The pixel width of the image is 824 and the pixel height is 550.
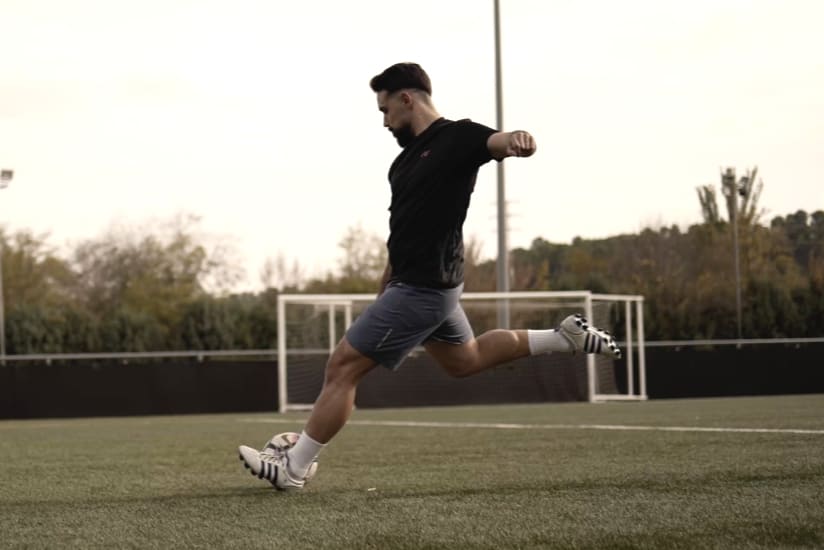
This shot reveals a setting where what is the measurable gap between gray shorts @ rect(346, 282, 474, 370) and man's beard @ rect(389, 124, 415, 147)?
2.13 ft

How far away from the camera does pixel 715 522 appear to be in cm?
414

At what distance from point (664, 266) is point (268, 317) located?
59.6 ft

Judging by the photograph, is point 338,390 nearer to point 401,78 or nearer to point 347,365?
point 347,365

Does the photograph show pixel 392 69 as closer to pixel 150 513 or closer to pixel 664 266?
pixel 150 513

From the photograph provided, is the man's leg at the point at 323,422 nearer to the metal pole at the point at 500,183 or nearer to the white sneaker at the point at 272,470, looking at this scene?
the white sneaker at the point at 272,470

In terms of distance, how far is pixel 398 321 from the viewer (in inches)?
218

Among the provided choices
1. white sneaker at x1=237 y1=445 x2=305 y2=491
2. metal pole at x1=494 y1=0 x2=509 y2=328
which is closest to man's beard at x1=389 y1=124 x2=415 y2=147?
white sneaker at x1=237 y1=445 x2=305 y2=491

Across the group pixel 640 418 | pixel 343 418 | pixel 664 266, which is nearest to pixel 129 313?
pixel 664 266

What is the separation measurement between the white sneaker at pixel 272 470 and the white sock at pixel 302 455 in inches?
1.1

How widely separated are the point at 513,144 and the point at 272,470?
6.29 ft

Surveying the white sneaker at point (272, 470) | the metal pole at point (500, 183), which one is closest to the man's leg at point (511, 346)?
the white sneaker at point (272, 470)

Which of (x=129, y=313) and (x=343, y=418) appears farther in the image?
(x=129, y=313)

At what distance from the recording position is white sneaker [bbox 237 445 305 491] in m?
5.67

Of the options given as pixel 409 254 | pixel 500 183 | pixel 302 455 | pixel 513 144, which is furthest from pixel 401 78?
pixel 500 183
